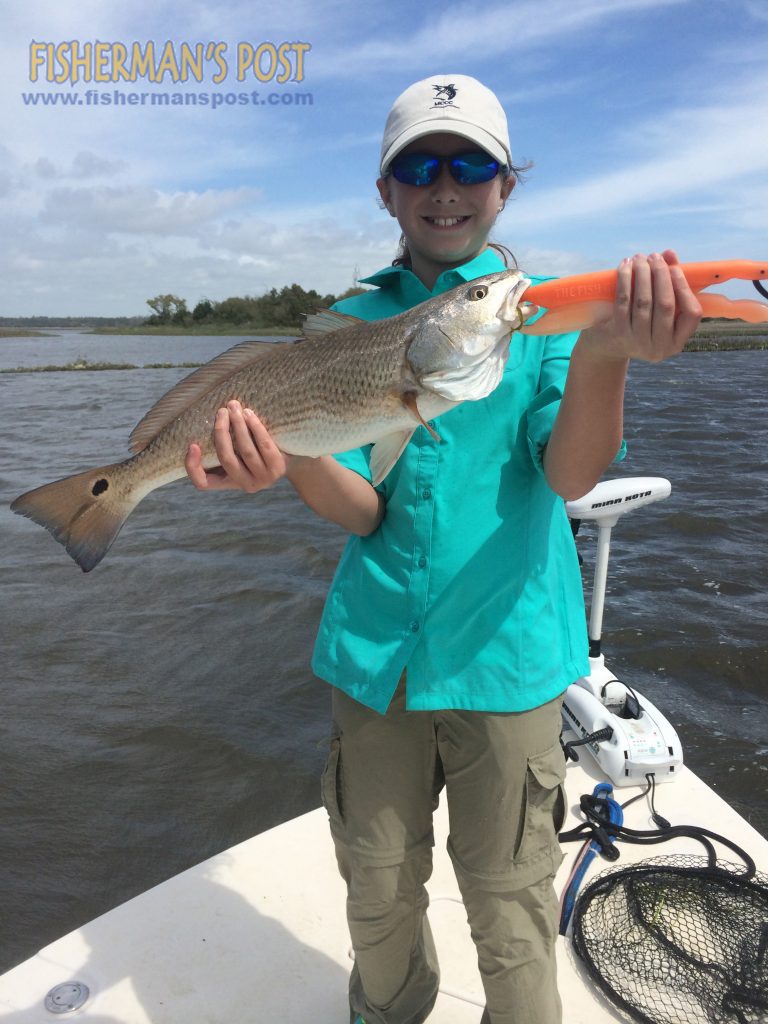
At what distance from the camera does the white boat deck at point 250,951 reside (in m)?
2.96

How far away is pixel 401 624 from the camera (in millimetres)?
2400

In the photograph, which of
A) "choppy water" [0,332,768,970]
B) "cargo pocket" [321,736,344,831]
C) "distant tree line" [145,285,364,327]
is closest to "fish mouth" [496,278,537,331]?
"cargo pocket" [321,736,344,831]

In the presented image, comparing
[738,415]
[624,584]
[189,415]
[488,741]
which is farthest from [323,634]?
[738,415]

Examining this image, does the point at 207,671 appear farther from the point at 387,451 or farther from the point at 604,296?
the point at 604,296

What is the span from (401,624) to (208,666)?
6109 mm

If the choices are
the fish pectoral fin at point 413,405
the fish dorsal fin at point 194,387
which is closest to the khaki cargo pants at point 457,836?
the fish pectoral fin at point 413,405

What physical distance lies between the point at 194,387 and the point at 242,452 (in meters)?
0.35

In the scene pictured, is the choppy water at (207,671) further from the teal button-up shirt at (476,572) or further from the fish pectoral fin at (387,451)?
the fish pectoral fin at (387,451)

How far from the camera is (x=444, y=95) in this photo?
2.40m

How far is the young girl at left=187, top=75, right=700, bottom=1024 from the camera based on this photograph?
2.29 meters

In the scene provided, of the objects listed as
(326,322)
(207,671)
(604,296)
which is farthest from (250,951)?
(207,671)

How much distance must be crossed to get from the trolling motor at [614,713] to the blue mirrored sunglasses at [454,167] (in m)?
2.23

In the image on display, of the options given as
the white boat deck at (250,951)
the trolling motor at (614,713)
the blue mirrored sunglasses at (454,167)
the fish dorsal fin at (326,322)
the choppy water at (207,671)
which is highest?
the blue mirrored sunglasses at (454,167)

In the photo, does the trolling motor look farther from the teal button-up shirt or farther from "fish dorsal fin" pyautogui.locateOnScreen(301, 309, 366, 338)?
"fish dorsal fin" pyautogui.locateOnScreen(301, 309, 366, 338)
